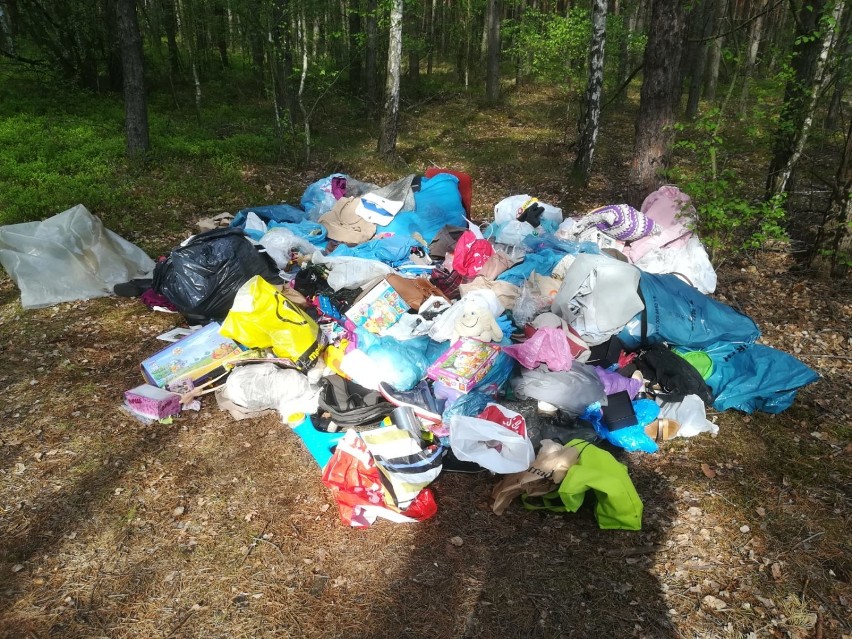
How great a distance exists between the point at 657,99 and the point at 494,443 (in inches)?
168

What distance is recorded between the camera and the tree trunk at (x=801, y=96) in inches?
200

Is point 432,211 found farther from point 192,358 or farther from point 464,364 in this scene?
point 192,358

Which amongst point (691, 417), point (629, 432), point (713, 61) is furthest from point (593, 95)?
point (713, 61)

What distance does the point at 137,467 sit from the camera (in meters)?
3.33

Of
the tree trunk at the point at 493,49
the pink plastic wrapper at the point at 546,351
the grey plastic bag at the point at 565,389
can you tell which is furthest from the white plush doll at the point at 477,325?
the tree trunk at the point at 493,49

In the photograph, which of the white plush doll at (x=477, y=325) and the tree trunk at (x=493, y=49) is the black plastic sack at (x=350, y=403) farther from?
the tree trunk at (x=493, y=49)

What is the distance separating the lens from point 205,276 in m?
4.50

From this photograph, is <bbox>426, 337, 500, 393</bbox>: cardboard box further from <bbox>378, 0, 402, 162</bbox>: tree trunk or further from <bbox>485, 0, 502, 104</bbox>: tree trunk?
<bbox>485, 0, 502, 104</bbox>: tree trunk

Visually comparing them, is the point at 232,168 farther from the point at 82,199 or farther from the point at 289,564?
the point at 289,564

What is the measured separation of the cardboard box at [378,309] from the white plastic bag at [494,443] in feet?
3.48

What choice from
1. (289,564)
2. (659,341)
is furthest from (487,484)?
(659,341)

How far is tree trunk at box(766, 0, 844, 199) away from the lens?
508 cm

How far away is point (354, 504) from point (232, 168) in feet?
21.9

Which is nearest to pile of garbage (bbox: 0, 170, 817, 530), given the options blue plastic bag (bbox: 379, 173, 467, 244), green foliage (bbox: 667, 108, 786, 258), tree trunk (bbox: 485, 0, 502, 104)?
green foliage (bbox: 667, 108, 786, 258)
